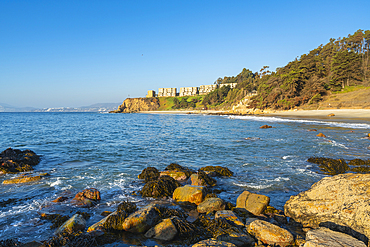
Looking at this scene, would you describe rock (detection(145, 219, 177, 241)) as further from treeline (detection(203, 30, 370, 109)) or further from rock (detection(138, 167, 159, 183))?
treeline (detection(203, 30, 370, 109))

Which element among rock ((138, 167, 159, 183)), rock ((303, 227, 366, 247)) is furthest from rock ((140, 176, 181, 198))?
rock ((303, 227, 366, 247))

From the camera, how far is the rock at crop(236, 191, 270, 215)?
6.23 m

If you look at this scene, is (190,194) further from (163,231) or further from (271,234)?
(271,234)

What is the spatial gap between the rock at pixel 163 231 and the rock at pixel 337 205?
3.64 meters

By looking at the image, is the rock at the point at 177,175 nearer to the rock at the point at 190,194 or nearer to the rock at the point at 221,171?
the rock at the point at 221,171

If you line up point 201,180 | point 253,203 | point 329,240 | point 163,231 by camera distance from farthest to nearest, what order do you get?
point 201,180, point 253,203, point 163,231, point 329,240

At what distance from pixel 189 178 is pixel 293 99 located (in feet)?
234

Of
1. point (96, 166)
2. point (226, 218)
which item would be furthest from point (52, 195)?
point (226, 218)

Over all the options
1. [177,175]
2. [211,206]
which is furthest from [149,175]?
[211,206]

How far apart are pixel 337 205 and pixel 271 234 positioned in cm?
212

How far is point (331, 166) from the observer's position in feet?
35.6

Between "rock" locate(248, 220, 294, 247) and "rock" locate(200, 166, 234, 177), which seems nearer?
"rock" locate(248, 220, 294, 247)

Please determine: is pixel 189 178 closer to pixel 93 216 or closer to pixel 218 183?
pixel 218 183

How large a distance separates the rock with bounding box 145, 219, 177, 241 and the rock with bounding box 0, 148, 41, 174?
10.4 m
